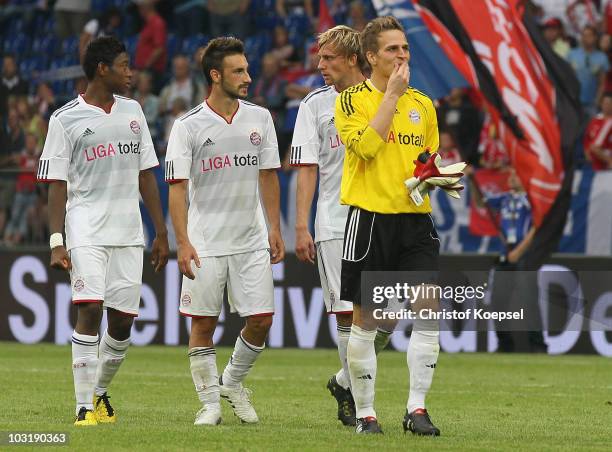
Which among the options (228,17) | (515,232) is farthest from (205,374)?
(228,17)

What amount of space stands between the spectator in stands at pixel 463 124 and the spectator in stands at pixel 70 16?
28.6 feet

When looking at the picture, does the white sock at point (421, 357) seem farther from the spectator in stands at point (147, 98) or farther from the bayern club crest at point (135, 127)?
the spectator in stands at point (147, 98)

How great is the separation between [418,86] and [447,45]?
58 cm

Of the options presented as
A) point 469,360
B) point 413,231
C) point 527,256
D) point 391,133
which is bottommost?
point 469,360

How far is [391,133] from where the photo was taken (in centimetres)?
808

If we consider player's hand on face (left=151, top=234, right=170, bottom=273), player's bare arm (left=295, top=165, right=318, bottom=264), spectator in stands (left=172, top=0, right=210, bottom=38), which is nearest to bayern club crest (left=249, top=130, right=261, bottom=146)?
player's bare arm (left=295, top=165, right=318, bottom=264)

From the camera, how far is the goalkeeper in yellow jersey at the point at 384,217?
26.5 ft

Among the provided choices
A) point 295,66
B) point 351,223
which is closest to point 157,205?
point 351,223

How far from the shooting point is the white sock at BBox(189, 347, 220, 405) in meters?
9.02

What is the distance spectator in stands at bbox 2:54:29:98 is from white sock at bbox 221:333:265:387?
1338 centimetres

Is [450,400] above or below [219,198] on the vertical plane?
below

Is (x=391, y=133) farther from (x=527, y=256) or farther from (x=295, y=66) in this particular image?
(x=295, y=66)

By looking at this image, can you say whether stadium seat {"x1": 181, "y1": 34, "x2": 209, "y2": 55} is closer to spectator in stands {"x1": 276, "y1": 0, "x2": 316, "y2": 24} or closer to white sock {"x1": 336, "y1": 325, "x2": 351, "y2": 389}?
spectator in stands {"x1": 276, "y1": 0, "x2": 316, "y2": 24}

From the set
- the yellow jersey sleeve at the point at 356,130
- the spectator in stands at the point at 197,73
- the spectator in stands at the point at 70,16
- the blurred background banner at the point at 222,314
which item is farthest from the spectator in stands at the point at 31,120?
→ the yellow jersey sleeve at the point at 356,130
